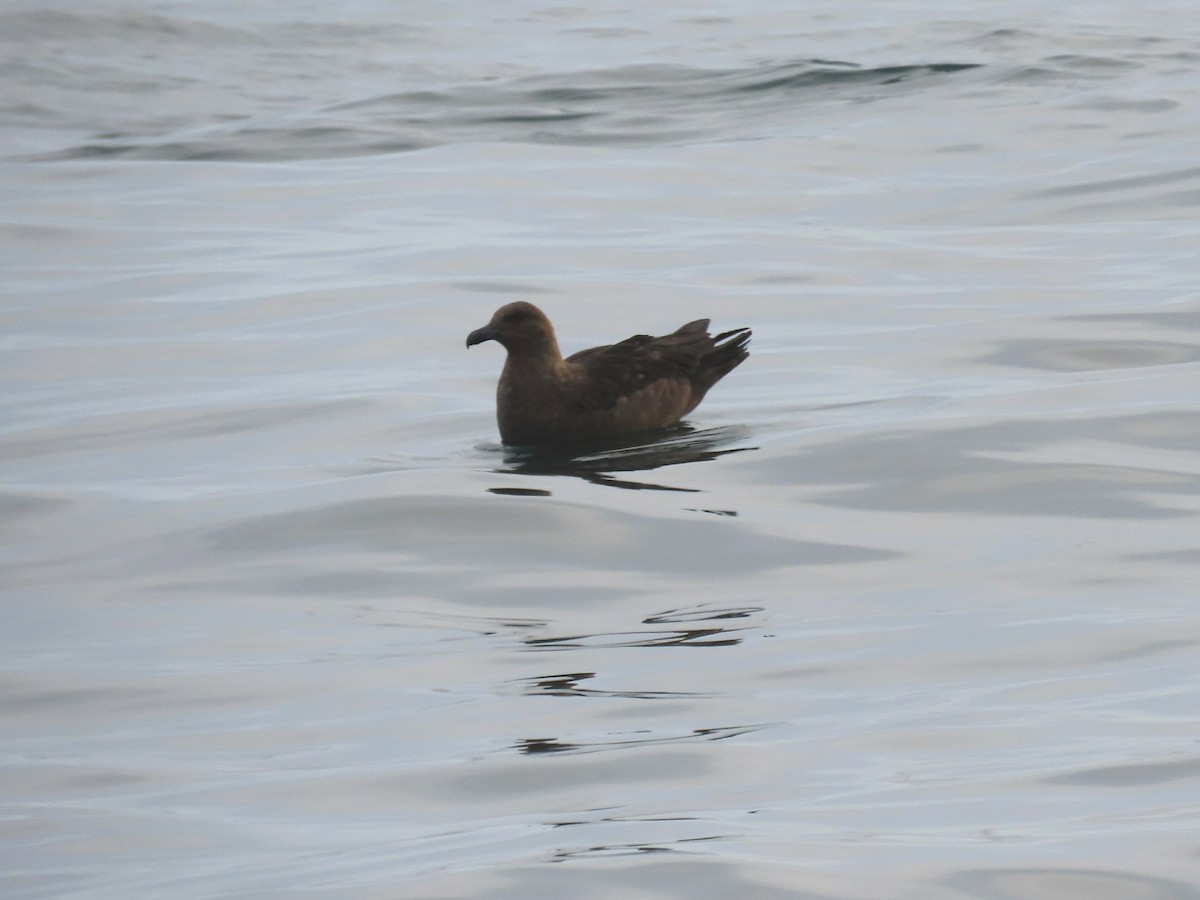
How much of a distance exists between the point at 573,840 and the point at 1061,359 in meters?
7.77

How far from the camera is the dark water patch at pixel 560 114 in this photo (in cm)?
2353

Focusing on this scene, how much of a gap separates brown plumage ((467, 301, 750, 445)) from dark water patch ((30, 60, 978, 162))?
1304cm

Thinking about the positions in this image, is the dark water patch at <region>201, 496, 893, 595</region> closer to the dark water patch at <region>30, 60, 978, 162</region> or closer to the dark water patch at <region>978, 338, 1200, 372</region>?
the dark water patch at <region>978, 338, 1200, 372</region>

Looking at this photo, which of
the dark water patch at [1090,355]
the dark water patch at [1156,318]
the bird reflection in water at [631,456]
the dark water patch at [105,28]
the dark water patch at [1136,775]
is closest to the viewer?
the dark water patch at [1136,775]

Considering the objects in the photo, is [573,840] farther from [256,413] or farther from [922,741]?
[256,413]

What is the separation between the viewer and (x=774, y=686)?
241 inches

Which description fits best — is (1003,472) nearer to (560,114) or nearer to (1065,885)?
(1065,885)

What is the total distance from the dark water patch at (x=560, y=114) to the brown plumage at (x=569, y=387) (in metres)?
13.0

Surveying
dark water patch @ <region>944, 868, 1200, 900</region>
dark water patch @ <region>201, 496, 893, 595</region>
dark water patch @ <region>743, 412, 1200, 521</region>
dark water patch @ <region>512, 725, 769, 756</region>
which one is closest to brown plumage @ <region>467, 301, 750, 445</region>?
dark water patch @ <region>743, 412, 1200, 521</region>

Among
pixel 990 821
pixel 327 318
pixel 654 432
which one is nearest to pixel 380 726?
pixel 990 821

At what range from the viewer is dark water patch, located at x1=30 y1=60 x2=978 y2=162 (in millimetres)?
23531

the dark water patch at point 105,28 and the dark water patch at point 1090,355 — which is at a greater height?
the dark water patch at point 105,28

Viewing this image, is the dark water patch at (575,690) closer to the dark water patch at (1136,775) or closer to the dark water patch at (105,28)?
the dark water patch at (1136,775)

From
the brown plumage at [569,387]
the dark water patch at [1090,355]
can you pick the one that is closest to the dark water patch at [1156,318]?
the dark water patch at [1090,355]
